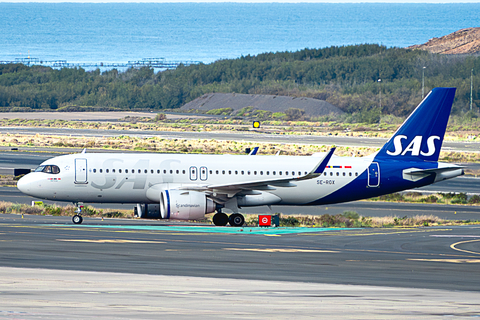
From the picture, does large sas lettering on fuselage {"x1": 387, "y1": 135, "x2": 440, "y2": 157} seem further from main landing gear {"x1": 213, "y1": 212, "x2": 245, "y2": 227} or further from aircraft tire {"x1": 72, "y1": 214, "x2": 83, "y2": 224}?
→ aircraft tire {"x1": 72, "y1": 214, "x2": 83, "y2": 224}

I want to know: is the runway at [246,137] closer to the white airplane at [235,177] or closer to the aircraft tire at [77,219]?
the white airplane at [235,177]

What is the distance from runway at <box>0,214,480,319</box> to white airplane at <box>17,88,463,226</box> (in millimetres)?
1800

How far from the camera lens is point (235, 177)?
36188 mm

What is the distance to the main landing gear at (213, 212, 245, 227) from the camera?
35.8 m

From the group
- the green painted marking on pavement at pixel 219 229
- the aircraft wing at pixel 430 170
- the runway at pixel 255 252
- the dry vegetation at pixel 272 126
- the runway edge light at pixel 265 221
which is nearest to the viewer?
the runway at pixel 255 252

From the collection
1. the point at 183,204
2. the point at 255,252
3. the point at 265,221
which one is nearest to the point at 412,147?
the point at 265,221

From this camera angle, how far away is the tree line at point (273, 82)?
5969 inches

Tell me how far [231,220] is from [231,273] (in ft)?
49.7

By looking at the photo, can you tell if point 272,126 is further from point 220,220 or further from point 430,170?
point 220,220

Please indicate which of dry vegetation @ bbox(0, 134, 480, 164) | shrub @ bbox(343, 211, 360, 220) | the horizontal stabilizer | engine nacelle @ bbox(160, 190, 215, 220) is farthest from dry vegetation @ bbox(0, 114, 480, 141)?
engine nacelle @ bbox(160, 190, 215, 220)

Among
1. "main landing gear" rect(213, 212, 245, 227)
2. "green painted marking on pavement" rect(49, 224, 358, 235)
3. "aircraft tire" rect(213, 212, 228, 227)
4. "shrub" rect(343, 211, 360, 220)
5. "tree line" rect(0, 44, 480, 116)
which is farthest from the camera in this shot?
"tree line" rect(0, 44, 480, 116)

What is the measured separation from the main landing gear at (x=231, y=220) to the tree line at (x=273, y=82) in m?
109

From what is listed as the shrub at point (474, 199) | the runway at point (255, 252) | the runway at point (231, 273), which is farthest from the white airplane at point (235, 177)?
the shrub at point (474, 199)

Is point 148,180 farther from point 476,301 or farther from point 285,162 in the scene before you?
point 476,301
